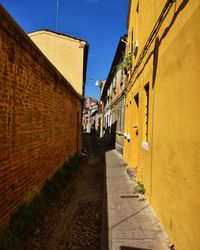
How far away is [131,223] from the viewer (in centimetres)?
461

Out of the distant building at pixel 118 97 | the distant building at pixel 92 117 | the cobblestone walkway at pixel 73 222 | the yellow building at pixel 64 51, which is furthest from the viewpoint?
the distant building at pixel 92 117

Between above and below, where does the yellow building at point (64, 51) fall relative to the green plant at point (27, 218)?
above

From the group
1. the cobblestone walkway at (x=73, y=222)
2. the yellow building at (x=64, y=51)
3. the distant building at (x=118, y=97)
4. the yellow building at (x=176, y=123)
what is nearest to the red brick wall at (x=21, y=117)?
the cobblestone walkway at (x=73, y=222)

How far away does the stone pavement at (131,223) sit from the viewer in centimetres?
383

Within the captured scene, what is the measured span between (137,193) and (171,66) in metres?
3.65

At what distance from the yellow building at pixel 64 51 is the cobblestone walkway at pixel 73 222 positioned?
34.0ft

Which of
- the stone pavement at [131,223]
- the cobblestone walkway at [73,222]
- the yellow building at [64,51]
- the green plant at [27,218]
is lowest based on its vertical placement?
the cobblestone walkway at [73,222]

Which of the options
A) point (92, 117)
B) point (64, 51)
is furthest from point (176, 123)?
point (92, 117)

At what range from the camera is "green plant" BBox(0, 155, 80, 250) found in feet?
11.5

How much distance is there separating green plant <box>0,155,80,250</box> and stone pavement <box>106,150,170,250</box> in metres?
1.27

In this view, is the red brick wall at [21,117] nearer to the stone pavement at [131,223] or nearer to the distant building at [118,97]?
the stone pavement at [131,223]

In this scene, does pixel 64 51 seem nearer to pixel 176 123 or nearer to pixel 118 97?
pixel 118 97

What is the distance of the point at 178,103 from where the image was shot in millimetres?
3566

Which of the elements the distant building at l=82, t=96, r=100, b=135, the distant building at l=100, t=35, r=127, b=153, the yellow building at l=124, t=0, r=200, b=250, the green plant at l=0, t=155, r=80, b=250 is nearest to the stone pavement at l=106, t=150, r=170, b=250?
the yellow building at l=124, t=0, r=200, b=250
